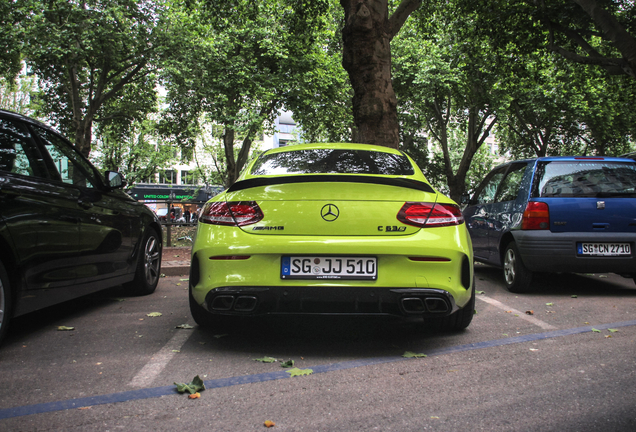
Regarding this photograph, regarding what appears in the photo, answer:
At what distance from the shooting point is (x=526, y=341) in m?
4.09

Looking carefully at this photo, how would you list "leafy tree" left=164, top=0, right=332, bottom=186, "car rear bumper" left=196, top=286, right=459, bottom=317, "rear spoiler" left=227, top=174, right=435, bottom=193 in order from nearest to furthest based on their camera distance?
"car rear bumper" left=196, top=286, right=459, bottom=317, "rear spoiler" left=227, top=174, right=435, bottom=193, "leafy tree" left=164, top=0, right=332, bottom=186

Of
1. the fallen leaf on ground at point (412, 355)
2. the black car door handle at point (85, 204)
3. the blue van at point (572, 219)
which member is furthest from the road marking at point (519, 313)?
the black car door handle at point (85, 204)

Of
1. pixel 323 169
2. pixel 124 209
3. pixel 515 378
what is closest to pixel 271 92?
pixel 124 209

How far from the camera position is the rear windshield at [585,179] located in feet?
20.7

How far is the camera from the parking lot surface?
251 centimetres

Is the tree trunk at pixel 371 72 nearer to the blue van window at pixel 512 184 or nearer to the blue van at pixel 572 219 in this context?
the blue van window at pixel 512 184

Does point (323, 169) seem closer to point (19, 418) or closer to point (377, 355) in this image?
point (377, 355)

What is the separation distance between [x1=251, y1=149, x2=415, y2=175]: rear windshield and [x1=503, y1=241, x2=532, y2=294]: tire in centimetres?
275

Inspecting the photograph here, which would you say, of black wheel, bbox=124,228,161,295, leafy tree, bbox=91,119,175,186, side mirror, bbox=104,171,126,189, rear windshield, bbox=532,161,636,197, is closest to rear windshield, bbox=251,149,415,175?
side mirror, bbox=104,171,126,189

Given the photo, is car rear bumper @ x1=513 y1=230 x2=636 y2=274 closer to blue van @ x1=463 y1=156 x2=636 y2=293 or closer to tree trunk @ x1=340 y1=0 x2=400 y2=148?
blue van @ x1=463 y1=156 x2=636 y2=293

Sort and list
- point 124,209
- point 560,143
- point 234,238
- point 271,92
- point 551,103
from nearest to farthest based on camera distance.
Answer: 1. point 234,238
2. point 124,209
3. point 271,92
4. point 551,103
5. point 560,143

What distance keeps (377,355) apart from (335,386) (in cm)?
71

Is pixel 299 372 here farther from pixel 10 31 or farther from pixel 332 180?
pixel 10 31

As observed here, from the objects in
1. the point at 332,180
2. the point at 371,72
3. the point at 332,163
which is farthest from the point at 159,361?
the point at 371,72
